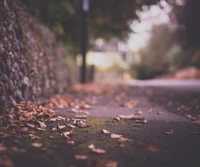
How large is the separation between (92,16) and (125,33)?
1.83 meters

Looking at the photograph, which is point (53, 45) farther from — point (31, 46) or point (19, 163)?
point (19, 163)

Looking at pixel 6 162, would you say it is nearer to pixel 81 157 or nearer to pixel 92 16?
pixel 81 157

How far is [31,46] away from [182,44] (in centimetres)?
2245

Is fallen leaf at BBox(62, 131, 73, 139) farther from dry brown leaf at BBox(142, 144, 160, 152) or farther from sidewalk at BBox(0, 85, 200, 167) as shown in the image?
dry brown leaf at BBox(142, 144, 160, 152)

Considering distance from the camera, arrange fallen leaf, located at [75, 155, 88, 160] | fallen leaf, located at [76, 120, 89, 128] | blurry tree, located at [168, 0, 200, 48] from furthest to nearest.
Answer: blurry tree, located at [168, 0, 200, 48], fallen leaf, located at [76, 120, 89, 128], fallen leaf, located at [75, 155, 88, 160]

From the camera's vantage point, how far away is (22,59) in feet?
15.2

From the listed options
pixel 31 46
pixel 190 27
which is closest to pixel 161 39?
pixel 190 27

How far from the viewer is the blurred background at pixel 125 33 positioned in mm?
8586

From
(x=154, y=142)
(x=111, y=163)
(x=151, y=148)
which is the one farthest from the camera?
(x=154, y=142)

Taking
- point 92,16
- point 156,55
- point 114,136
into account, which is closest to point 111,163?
point 114,136

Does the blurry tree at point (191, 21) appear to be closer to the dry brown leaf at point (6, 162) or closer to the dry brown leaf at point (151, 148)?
the dry brown leaf at point (151, 148)

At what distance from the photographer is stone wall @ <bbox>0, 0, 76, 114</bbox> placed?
3871 millimetres

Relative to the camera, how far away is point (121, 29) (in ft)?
34.9

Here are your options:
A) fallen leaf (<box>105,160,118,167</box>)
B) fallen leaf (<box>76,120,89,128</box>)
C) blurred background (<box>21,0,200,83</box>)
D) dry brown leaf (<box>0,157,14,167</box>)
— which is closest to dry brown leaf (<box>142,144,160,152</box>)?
fallen leaf (<box>105,160,118,167</box>)
